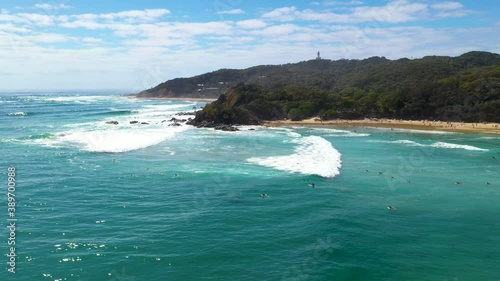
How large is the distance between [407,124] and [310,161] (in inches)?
1609

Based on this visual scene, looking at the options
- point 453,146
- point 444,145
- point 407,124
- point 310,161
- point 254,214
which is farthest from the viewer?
A: point 407,124

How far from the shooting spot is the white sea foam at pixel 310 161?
1521 inches

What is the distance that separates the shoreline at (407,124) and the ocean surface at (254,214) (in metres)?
18.7

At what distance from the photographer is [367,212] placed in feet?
88.1

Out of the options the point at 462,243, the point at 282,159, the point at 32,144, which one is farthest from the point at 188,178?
the point at 32,144

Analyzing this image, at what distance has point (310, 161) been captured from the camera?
1706 inches

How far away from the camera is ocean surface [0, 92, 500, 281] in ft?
63.4

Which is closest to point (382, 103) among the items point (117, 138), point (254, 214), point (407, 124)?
point (407, 124)

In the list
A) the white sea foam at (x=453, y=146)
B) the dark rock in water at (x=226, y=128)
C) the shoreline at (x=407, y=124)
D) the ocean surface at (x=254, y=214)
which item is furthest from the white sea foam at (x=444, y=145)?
the dark rock in water at (x=226, y=128)

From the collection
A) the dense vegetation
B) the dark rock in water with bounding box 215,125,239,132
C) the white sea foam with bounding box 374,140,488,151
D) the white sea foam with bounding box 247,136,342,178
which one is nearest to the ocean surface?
the white sea foam with bounding box 247,136,342,178

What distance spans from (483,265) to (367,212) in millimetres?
8033

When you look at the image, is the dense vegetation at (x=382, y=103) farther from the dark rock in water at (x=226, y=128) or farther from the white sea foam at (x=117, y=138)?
the white sea foam at (x=117, y=138)

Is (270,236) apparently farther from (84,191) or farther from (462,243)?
(84,191)

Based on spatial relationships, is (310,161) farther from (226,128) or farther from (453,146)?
(226,128)
